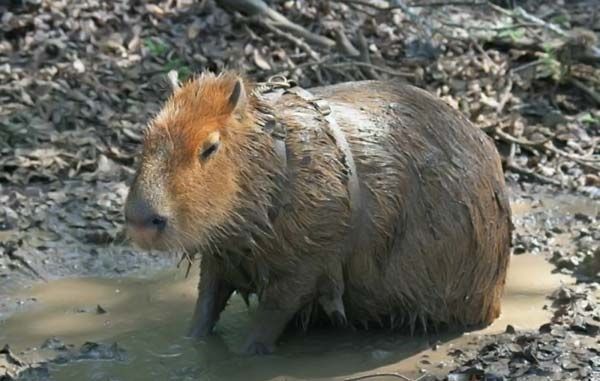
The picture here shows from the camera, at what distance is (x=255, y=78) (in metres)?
8.45

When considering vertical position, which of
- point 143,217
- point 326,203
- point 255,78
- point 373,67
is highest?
point 143,217

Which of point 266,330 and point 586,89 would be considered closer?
point 266,330

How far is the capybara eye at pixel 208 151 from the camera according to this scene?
15.3 ft

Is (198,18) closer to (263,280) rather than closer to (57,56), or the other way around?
(57,56)

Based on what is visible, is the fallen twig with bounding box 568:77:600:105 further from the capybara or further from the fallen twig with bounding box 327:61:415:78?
the capybara

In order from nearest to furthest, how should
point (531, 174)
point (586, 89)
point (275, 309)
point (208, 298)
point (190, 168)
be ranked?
point (190, 168), point (275, 309), point (208, 298), point (531, 174), point (586, 89)

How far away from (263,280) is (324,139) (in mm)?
666

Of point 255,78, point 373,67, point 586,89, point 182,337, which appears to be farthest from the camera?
point 586,89

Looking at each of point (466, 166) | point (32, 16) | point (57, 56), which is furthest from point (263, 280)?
point (32, 16)

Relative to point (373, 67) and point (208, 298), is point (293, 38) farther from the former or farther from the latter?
point (208, 298)

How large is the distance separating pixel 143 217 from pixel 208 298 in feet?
3.32

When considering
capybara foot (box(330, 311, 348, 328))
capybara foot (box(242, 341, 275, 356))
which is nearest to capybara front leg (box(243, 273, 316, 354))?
capybara foot (box(242, 341, 275, 356))

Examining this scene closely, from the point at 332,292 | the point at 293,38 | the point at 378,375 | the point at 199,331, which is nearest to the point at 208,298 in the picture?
the point at 199,331

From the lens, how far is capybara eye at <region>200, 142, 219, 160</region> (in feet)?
15.3
